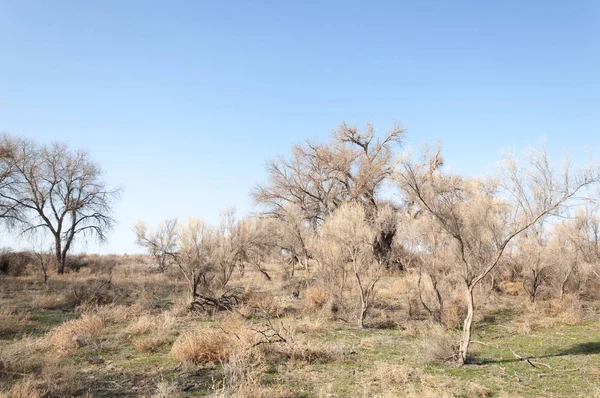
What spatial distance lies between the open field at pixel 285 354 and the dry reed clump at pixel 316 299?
13 cm

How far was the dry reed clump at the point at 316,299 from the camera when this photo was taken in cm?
1714

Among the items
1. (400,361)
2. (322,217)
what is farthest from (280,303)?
(322,217)

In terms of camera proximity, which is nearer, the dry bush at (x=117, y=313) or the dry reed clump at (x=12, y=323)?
the dry reed clump at (x=12, y=323)

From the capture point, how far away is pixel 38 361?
28.4 ft

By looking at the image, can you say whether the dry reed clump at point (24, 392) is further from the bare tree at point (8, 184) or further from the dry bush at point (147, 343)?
the bare tree at point (8, 184)

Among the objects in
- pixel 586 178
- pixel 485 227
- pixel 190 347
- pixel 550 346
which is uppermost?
pixel 586 178

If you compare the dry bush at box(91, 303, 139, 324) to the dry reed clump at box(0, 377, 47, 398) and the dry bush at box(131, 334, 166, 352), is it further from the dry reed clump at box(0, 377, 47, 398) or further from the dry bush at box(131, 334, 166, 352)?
the dry reed clump at box(0, 377, 47, 398)

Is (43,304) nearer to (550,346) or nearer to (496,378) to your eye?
(496,378)

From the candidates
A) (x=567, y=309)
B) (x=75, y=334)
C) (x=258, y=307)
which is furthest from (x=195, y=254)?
(x=567, y=309)

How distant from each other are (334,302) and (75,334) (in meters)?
9.38

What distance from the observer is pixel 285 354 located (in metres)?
9.64

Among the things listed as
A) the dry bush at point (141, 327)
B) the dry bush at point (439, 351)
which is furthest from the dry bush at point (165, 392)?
the dry bush at point (439, 351)

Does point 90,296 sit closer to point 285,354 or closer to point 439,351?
point 285,354

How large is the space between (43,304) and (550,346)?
18.1 meters
